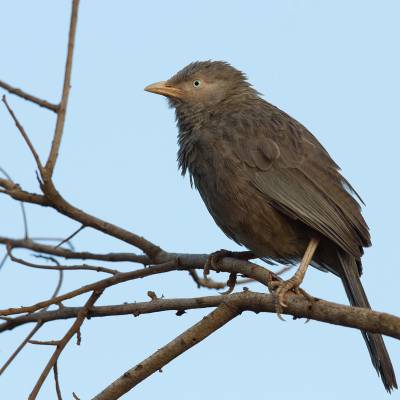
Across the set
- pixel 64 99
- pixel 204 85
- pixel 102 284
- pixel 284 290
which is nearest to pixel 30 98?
pixel 64 99

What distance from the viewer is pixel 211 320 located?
374 cm

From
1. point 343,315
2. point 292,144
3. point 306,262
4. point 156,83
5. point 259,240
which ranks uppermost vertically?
point 156,83

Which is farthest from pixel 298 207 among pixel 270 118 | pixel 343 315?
pixel 343 315

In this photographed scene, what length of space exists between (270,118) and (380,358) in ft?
6.86

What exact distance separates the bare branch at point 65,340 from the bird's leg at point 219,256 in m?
0.89

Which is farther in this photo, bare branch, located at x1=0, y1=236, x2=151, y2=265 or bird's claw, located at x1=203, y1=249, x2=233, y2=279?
bare branch, located at x1=0, y1=236, x2=151, y2=265

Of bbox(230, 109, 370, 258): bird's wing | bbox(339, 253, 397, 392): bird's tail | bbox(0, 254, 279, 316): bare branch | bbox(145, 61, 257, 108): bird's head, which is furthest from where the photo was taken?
bbox(145, 61, 257, 108): bird's head

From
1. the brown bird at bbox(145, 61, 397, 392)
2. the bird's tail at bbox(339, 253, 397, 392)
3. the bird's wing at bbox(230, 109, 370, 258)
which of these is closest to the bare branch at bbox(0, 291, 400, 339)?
the brown bird at bbox(145, 61, 397, 392)

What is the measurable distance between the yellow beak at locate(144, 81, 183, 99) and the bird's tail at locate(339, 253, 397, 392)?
6.97 ft

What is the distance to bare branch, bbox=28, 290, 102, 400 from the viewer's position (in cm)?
365

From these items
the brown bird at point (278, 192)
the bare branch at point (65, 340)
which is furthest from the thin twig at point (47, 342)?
the brown bird at point (278, 192)

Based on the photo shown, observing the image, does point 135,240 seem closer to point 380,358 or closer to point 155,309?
point 155,309

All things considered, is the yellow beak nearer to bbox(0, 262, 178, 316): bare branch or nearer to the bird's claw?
the bird's claw

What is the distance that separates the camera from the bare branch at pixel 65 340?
3.65 m
